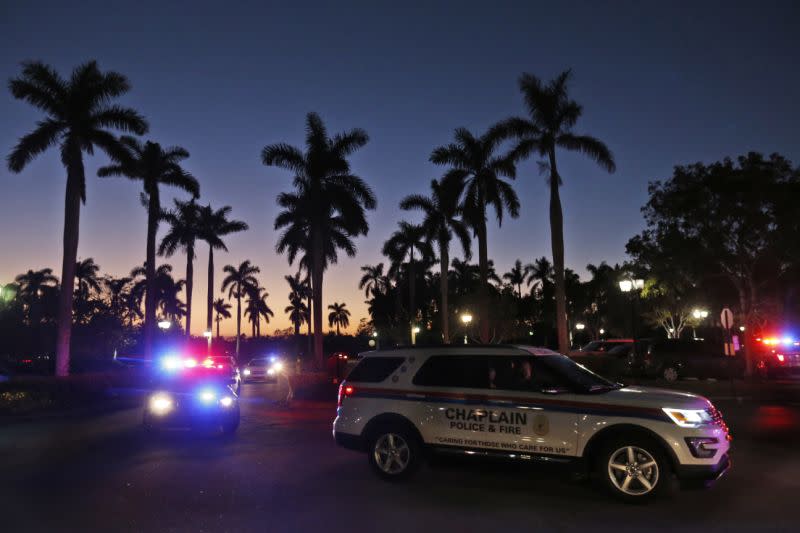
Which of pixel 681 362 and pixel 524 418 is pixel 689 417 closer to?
pixel 524 418

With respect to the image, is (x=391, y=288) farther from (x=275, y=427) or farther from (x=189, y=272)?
(x=275, y=427)

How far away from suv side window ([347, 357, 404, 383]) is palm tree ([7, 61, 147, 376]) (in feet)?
64.6

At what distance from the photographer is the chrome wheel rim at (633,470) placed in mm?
7211

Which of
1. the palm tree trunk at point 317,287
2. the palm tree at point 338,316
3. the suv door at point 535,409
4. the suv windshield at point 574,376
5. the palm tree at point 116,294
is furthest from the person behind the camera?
the palm tree at point 338,316

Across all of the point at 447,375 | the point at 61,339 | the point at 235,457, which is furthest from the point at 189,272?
the point at 447,375

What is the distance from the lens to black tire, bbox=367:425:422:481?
8406 millimetres

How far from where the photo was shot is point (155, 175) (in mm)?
38000

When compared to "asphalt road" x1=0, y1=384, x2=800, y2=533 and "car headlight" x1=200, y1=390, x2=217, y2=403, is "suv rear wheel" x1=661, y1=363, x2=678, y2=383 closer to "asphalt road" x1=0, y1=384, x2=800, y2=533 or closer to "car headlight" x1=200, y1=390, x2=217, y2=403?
"asphalt road" x1=0, y1=384, x2=800, y2=533

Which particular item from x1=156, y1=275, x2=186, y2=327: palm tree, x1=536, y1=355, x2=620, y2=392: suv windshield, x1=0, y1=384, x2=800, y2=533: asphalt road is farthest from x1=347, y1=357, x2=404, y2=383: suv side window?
x1=156, y1=275, x2=186, y2=327: palm tree

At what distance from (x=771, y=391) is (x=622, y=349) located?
28.3 ft

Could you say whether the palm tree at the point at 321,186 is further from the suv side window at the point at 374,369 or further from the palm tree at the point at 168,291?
the palm tree at the point at 168,291

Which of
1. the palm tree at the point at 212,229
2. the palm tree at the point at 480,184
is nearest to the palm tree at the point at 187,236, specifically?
the palm tree at the point at 212,229

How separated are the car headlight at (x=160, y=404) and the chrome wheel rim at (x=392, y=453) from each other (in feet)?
19.8

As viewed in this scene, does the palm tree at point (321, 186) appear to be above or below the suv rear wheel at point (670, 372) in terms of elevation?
above
